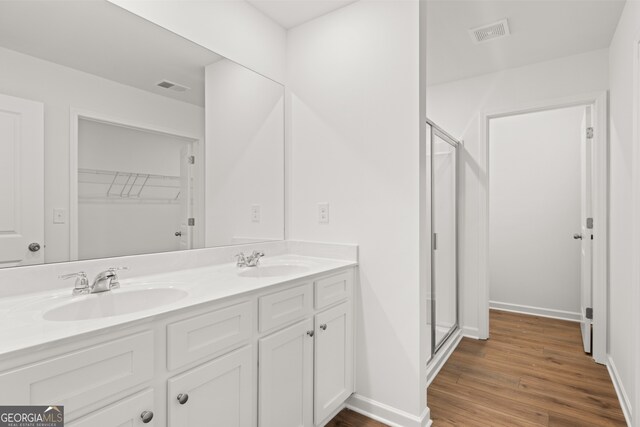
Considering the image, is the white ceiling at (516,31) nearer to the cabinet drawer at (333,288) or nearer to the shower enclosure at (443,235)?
the shower enclosure at (443,235)

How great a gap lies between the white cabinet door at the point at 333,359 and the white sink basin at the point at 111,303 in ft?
2.35

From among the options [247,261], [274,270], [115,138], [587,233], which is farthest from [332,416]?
[587,233]

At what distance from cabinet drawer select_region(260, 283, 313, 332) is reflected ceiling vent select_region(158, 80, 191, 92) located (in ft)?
3.91

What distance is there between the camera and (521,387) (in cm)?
228

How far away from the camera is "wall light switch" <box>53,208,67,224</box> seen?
4.44ft

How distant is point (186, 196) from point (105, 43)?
0.77 m

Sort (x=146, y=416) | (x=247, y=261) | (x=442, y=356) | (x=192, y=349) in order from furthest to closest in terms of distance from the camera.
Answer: (x=442, y=356), (x=247, y=261), (x=192, y=349), (x=146, y=416)

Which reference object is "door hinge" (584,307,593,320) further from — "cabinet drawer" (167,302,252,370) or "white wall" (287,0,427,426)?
"cabinet drawer" (167,302,252,370)

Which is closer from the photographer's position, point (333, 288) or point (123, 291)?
point (123, 291)

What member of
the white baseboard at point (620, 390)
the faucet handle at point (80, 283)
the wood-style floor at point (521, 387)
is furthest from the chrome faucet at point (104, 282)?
the white baseboard at point (620, 390)

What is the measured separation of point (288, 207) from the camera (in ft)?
7.70

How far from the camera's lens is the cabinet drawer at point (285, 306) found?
1.41 m

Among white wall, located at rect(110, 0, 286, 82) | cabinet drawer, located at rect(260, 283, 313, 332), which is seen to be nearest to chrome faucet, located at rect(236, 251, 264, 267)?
cabinet drawer, located at rect(260, 283, 313, 332)

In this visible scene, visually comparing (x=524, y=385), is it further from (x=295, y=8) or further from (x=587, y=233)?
(x=295, y=8)
